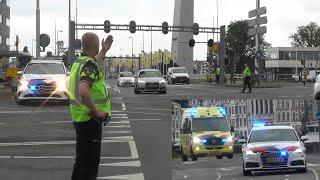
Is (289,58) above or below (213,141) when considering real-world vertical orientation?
above

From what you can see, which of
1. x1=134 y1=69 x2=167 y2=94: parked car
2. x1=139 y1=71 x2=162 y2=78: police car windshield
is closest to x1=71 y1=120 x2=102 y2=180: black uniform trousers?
x1=134 y1=69 x2=167 y2=94: parked car

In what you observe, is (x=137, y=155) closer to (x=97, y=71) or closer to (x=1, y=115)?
(x=97, y=71)

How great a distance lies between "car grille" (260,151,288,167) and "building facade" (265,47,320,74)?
14672 centimetres

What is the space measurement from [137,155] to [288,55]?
145808 millimetres

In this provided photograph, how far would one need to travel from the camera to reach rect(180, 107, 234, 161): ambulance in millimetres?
5832

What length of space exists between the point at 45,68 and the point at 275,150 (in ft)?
70.0

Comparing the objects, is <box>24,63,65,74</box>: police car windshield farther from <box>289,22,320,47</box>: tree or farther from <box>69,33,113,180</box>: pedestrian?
<box>289,22,320,47</box>: tree

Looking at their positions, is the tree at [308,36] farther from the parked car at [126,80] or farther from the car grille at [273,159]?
the car grille at [273,159]

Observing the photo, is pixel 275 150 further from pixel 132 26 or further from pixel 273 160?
pixel 132 26

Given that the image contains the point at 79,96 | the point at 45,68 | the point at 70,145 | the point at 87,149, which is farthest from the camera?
the point at 45,68

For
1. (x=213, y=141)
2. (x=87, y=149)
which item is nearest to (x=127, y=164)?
(x=87, y=149)

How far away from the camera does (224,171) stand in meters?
6.13

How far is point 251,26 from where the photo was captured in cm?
5838

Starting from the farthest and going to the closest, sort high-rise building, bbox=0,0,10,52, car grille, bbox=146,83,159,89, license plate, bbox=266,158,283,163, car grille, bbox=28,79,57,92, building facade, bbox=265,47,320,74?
building facade, bbox=265,47,320,74
high-rise building, bbox=0,0,10,52
car grille, bbox=146,83,159,89
car grille, bbox=28,79,57,92
license plate, bbox=266,158,283,163
